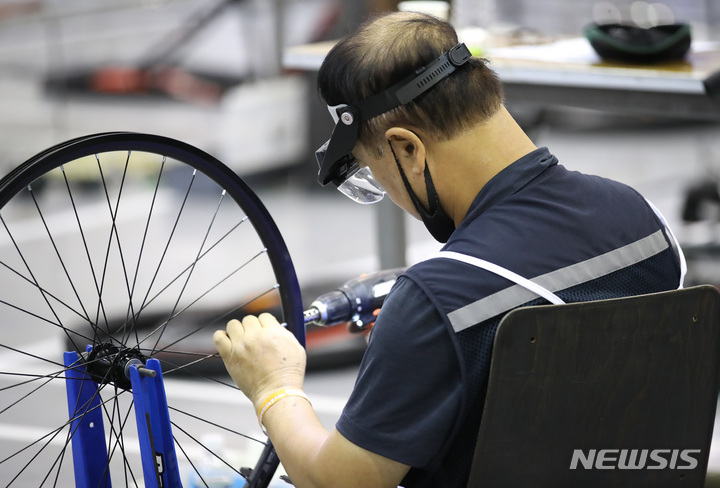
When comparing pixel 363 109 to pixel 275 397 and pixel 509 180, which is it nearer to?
pixel 509 180

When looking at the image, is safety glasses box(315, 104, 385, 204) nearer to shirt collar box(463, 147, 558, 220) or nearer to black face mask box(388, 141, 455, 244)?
black face mask box(388, 141, 455, 244)

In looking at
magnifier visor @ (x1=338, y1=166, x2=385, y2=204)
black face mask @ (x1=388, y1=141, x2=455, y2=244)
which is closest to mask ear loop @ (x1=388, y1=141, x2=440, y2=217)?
black face mask @ (x1=388, y1=141, x2=455, y2=244)

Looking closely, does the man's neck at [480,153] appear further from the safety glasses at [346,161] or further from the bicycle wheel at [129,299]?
the bicycle wheel at [129,299]

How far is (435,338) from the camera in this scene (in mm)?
958

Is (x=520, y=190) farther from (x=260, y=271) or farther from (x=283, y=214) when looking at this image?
(x=283, y=214)

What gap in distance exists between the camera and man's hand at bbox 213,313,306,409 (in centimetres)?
114

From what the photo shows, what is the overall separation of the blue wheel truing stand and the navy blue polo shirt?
27 cm

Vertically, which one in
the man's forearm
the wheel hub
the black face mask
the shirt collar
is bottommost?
the man's forearm

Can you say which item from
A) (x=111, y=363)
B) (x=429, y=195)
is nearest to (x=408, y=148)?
(x=429, y=195)

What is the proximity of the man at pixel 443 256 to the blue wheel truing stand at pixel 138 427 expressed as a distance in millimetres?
114

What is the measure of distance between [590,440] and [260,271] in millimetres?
2982

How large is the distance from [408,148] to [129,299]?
2.69 ft

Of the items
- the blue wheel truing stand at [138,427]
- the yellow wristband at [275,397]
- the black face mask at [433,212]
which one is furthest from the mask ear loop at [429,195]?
the blue wheel truing stand at [138,427]

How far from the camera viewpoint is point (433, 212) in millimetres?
1115
